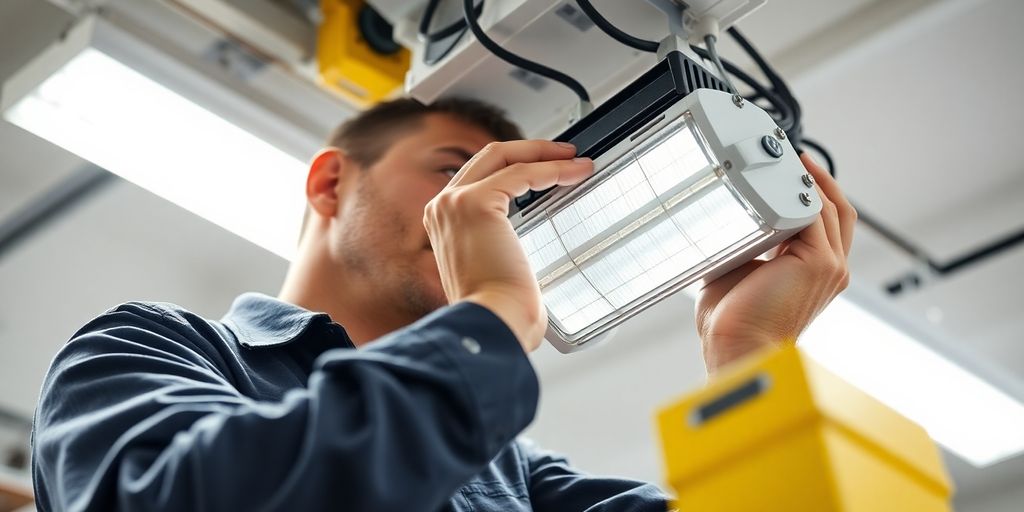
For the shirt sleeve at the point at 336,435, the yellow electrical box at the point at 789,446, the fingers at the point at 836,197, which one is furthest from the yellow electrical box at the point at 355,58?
the yellow electrical box at the point at 789,446

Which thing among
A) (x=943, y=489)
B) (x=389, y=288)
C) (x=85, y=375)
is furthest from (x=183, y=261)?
(x=943, y=489)

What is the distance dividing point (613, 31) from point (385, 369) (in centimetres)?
58

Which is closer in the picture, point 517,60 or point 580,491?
point 517,60

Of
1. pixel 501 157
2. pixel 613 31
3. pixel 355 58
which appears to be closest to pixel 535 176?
pixel 501 157

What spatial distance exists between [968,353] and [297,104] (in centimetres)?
157

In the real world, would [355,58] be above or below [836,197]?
above

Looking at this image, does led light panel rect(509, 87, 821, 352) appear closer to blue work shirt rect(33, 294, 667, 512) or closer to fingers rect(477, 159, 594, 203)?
fingers rect(477, 159, 594, 203)

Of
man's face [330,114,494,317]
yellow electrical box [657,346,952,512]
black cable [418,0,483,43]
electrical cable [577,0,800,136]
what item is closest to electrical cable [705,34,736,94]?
electrical cable [577,0,800,136]

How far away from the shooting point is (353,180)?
5.65 feet

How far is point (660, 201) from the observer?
109 cm

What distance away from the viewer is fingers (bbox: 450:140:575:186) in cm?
109

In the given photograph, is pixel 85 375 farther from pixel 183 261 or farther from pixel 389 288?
pixel 183 261

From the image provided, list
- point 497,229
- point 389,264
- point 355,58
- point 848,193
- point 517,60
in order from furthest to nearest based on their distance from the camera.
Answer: point 848,193, point 355,58, point 389,264, point 517,60, point 497,229

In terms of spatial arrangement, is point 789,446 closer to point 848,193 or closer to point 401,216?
point 401,216
